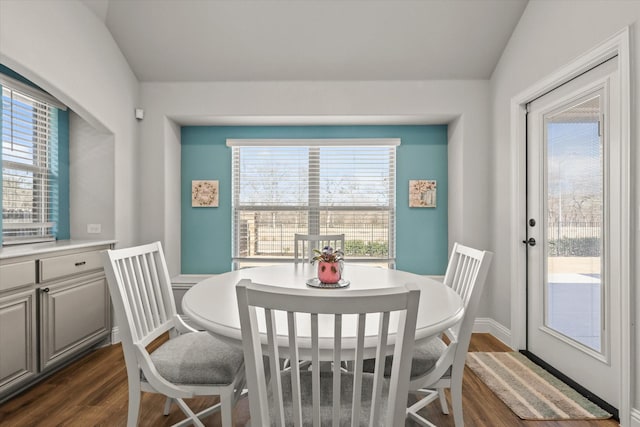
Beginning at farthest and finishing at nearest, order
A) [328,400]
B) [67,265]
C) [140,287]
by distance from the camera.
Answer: [67,265] < [140,287] < [328,400]

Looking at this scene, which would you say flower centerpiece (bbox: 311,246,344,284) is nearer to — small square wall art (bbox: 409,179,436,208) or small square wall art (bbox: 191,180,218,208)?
small square wall art (bbox: 409,179,436,208)

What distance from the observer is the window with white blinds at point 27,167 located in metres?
2.60

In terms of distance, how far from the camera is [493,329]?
320cm

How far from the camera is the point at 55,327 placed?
234 centimetres

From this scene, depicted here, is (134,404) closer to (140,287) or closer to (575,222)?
(140,287)

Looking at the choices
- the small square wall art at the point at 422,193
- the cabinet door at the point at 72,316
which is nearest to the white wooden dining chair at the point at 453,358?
the small square wall art at the point at 422,193

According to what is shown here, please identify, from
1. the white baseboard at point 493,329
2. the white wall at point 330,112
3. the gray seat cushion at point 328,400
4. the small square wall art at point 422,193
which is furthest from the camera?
the small square wall art at point 422,193

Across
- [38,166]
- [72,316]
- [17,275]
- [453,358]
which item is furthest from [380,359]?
[38,166]

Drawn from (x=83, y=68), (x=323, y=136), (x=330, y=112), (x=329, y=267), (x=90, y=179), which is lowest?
(x=329, y=267)

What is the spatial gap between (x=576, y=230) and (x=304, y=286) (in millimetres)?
1895

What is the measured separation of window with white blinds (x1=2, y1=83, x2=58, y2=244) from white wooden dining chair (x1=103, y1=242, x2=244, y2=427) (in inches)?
69.7

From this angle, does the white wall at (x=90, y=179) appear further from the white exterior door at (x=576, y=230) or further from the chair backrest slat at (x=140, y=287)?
the white exterior door at (x=576, y=230)

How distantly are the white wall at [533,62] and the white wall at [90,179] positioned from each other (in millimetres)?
3424

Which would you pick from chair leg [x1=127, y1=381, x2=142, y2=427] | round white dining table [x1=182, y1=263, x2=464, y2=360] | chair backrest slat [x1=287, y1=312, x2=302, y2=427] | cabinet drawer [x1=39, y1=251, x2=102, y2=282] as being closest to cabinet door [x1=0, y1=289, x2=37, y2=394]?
cabinet drawer [x1=39, y1=251, x2=102, y2=282]
